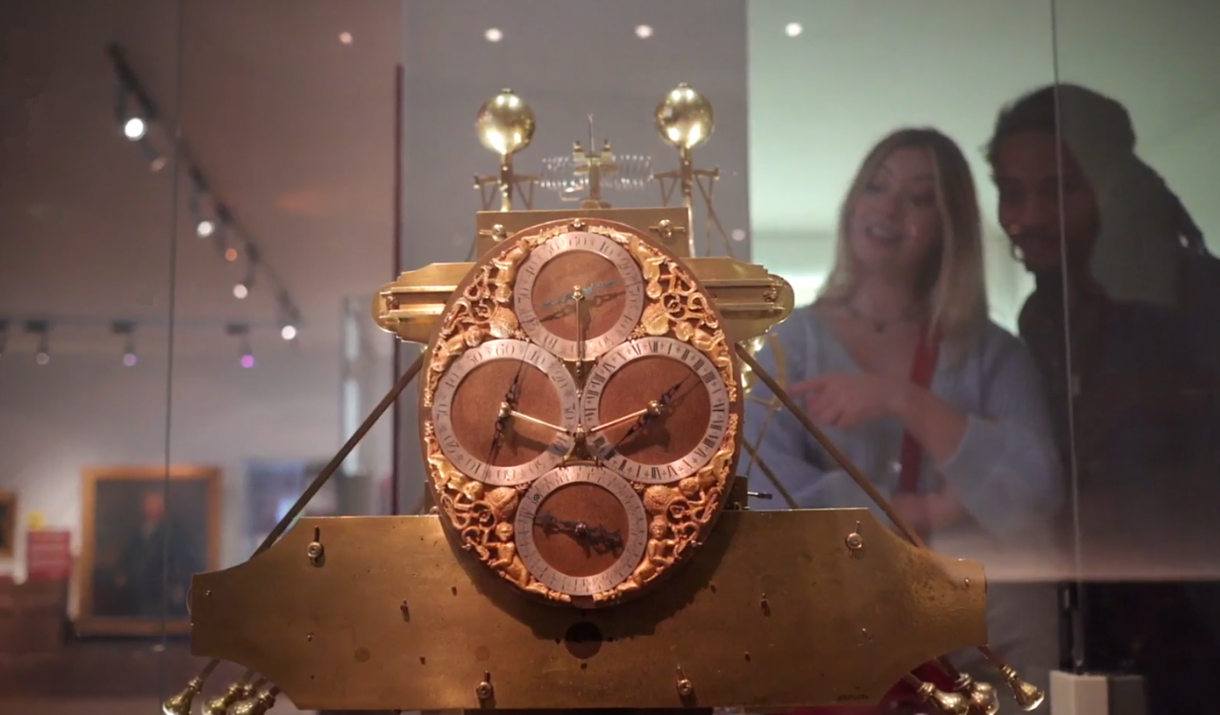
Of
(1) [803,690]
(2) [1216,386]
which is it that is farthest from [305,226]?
(2) [1216,386]

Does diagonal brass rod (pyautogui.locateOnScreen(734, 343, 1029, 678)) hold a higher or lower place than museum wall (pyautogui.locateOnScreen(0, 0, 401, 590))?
lower

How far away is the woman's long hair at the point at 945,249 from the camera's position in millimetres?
4047

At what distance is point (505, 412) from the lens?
2488 mm

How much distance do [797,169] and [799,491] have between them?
4.14ft

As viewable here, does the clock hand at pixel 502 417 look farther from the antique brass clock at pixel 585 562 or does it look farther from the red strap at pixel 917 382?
the red strap at pixel 917 382

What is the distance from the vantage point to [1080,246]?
4.02 meters

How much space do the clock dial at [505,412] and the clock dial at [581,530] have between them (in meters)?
0.06

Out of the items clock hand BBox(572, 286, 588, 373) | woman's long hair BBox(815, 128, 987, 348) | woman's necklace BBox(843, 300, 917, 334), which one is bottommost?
clock hand BBox(572, 286, 588, 373)

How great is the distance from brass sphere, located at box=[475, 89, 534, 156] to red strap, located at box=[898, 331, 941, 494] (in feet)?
6.12

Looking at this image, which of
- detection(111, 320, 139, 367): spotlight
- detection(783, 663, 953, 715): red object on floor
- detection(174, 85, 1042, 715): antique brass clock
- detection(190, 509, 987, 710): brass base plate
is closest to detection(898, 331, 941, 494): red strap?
detection(783, 663, 953, 715): red object on floor

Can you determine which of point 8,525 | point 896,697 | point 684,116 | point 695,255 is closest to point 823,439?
point 684,116

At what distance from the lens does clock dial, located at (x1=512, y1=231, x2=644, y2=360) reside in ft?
8.30

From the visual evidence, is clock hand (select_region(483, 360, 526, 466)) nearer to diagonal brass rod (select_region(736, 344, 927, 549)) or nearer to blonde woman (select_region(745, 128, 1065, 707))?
diagonal brass rod (select_region(736, 344, 927, 549))

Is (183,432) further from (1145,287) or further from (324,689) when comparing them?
(1145,287)
